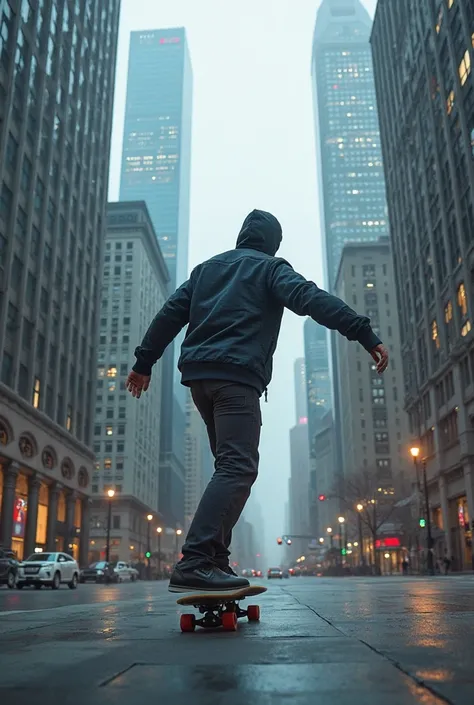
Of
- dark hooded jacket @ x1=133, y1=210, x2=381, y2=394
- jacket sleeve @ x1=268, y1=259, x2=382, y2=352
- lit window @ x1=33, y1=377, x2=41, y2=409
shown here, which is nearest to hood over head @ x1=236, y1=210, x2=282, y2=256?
dark hooded jacket @ x1=133, y1=210, x2=381, y2=394

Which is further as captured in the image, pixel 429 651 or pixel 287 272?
pixel 287 272

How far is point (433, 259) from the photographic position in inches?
2009

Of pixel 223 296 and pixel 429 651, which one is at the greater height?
pixel 223 296

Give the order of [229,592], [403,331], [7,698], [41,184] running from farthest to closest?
[403,331], [41,184], [229,592], [7,698]

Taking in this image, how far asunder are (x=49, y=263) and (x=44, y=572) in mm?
27886

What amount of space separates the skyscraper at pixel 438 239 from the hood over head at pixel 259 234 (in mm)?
39029

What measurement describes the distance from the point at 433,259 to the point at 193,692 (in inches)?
2072

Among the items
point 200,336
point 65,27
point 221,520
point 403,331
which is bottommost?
point 221,520

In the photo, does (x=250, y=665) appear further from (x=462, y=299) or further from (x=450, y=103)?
(x=450, y=103)

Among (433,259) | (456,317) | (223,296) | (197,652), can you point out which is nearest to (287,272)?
(223,296)

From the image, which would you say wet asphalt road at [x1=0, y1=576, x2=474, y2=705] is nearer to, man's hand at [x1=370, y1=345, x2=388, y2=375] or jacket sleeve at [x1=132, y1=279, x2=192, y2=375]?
man's hand at [x1=370, y1=345, x2=388, y2=375]

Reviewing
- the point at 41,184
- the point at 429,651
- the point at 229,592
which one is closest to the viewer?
the point at 429,651

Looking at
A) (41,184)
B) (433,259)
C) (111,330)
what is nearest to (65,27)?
(41,184)

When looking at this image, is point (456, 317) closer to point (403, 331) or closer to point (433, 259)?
point (433, 259)
